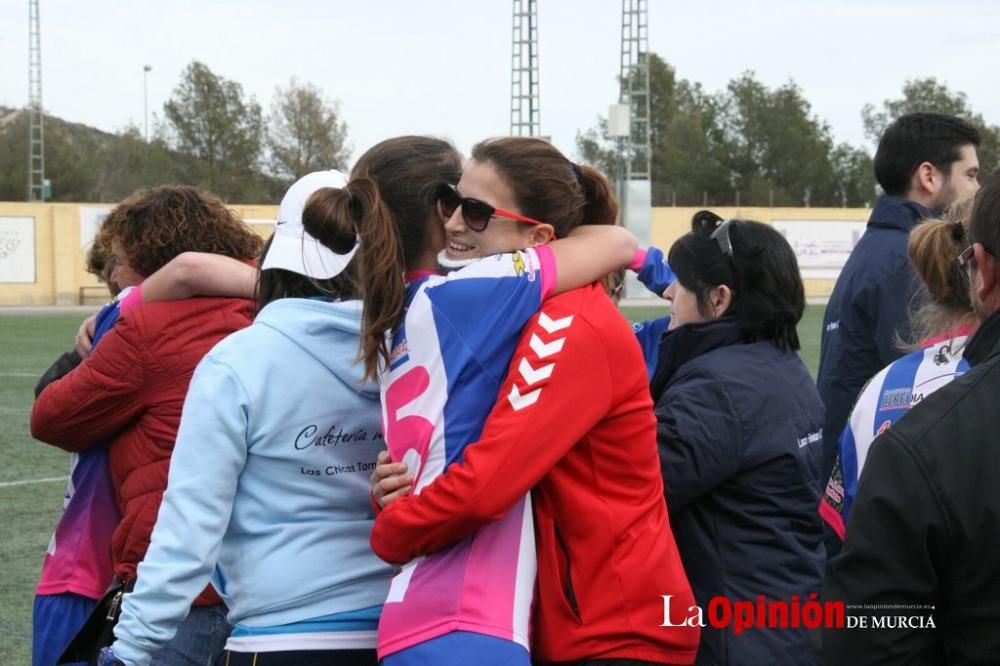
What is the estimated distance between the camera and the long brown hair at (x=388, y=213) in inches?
95.3

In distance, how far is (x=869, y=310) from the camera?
185 inches

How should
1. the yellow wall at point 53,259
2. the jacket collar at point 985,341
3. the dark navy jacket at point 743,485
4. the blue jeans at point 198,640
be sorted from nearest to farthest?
the jacket collar at point 985,341, the dark navy jacket at point 743,485, the blue jeans at point 198,640, the yellow wall at point 53,259

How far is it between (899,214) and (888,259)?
0.23 meters

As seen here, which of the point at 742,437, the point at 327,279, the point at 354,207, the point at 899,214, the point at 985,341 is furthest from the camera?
the point at 899,214

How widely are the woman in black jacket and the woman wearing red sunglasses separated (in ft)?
1.78

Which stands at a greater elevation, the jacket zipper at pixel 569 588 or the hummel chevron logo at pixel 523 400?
the hummel chevron logo at pixel 523 400

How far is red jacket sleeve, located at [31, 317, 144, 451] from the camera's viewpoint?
3311 millimetres

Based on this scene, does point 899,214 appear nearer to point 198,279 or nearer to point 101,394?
point 198,279

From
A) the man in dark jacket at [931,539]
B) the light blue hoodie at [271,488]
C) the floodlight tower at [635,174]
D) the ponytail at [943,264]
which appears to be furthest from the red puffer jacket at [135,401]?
the floodlight tower at [635,174]

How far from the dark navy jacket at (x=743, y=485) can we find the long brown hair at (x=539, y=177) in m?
0.69

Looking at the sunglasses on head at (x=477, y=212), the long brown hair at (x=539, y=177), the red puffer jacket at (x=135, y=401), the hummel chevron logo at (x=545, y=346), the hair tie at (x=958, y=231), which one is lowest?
the red puffer jacket at (x=135, y=401)

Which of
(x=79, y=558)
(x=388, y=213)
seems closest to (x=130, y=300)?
(x=79, y=558)

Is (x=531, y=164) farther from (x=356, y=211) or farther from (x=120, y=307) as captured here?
(x=120, y=307)

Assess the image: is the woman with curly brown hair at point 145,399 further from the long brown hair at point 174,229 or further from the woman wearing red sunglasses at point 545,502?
the woman wearing red sunglasses at point 545,502
